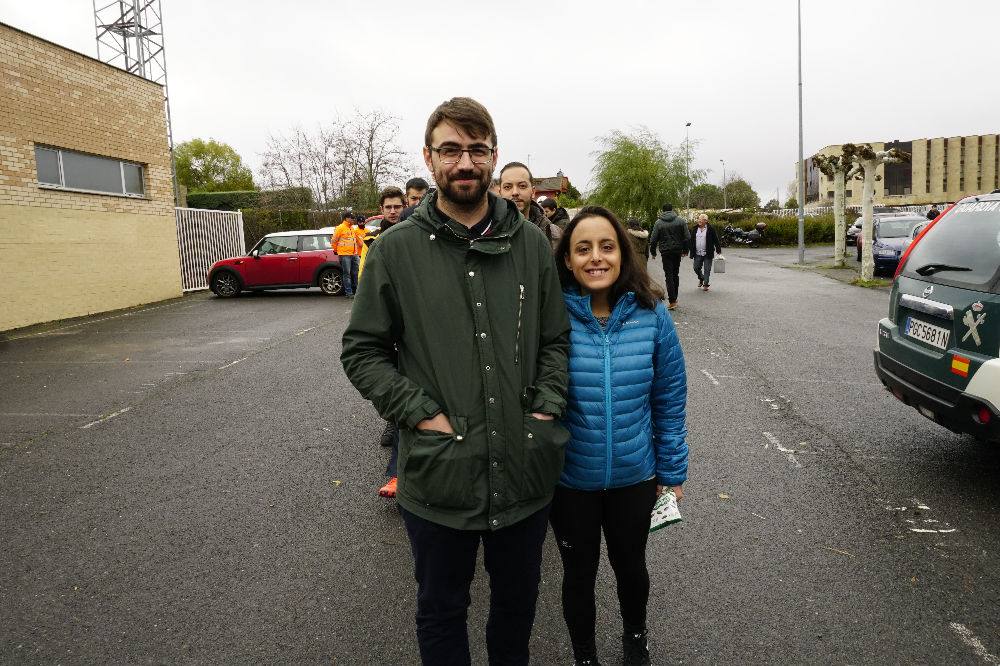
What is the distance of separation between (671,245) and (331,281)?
8810 millimetres

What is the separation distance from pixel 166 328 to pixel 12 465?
771cm

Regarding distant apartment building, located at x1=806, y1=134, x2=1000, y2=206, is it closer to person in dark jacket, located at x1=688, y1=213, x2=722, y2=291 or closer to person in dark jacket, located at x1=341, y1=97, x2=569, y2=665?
person in dark jacket, located at x1=688, y1=213, x2=722, y2=291

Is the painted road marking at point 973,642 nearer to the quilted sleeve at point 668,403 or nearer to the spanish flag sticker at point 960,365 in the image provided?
the quilted sleeve at point 668,403

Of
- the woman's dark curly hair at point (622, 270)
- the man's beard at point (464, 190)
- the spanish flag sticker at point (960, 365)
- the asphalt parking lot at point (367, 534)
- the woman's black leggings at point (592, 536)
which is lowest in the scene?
the asphalt parking lot at point (367, 534)

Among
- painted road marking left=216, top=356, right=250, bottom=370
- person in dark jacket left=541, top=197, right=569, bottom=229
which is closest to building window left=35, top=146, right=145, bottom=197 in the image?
painted road marking left=216, top=356, right=250, bottom=370

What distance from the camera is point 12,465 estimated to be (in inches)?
205

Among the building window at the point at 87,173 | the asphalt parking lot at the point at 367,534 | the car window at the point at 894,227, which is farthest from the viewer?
the car window at the point at 894,227

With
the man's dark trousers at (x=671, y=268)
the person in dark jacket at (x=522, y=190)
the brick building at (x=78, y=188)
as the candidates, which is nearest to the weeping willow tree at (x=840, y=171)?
the man's dark trousers at (x=671, y=268)

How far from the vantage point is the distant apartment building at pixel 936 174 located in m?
84.9

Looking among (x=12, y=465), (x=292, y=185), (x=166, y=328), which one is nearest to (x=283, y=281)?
(x=166, y=328)

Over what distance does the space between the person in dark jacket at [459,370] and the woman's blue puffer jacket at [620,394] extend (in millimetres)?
246

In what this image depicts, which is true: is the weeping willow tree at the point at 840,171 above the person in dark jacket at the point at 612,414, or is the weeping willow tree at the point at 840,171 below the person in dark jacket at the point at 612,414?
above

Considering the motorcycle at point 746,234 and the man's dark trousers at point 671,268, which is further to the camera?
the motorcycle at point 746,234

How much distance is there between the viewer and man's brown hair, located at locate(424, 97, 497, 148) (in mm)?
2047
